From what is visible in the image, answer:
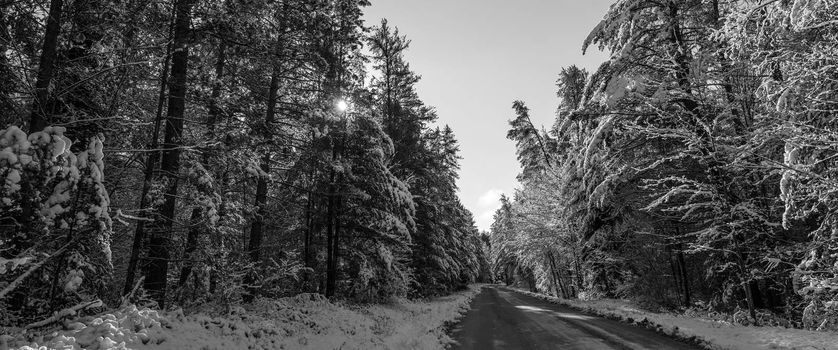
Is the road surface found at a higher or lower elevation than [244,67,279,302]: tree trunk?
lower

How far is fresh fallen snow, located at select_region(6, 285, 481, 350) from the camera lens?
5344 millimetres

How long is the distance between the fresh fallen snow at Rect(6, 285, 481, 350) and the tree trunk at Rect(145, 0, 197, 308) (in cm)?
115

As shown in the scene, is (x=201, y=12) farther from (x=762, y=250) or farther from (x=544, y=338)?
(x=762, y=250)

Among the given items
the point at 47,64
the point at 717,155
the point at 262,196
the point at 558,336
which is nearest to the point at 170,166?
the point at 262,196

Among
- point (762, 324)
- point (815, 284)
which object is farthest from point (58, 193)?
point (762, 324)

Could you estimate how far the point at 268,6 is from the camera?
28.6ft

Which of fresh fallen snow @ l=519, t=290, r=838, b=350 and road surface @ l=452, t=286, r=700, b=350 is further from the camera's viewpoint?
road surface @ l=452, t=286, r=700, b=350

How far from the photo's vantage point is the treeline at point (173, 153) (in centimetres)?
460

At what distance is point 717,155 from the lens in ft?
39.5

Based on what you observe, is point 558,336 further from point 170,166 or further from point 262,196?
point 170,166

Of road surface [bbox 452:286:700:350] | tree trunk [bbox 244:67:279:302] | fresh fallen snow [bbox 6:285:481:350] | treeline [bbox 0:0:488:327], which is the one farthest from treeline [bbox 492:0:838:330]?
tree trunk [bbox 244:67:279:302]

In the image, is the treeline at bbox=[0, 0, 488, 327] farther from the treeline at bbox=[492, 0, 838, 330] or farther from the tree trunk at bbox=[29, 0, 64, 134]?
the treeline at bbox=[492, 0, 838, 330]

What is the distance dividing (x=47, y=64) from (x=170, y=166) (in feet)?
13.9

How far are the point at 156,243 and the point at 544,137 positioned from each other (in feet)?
101
